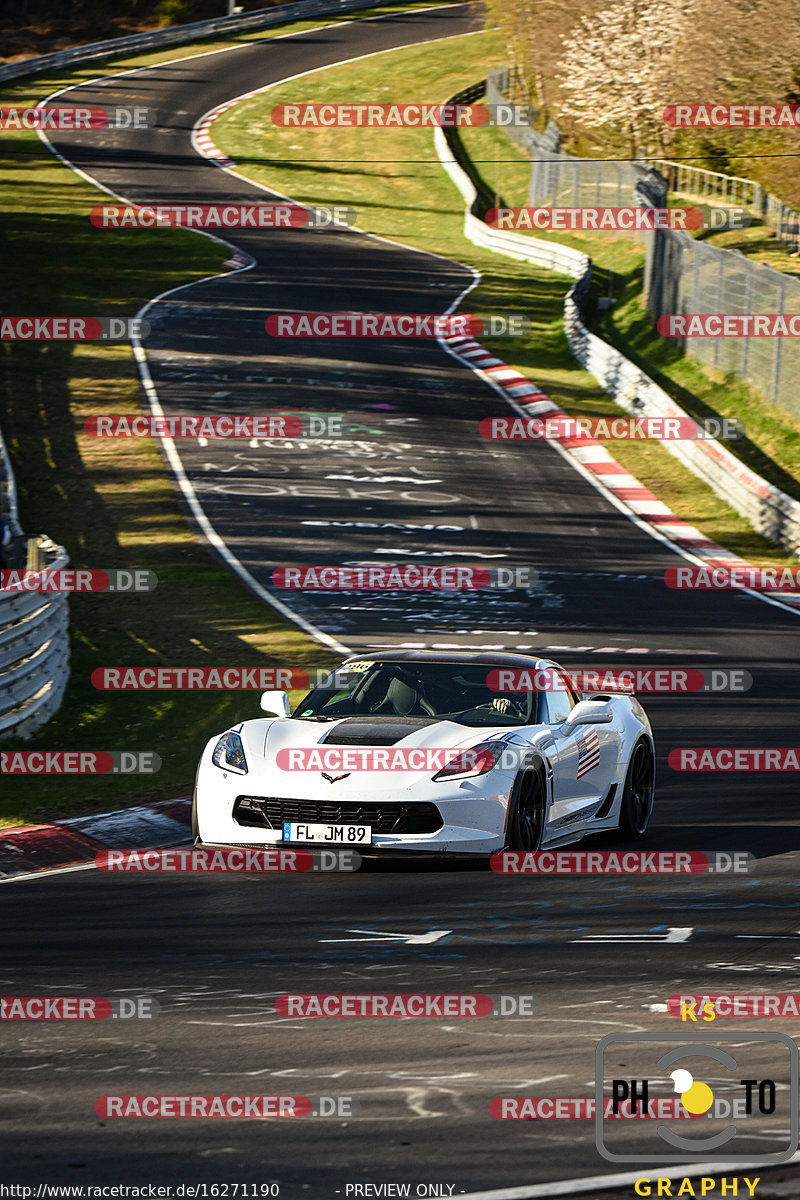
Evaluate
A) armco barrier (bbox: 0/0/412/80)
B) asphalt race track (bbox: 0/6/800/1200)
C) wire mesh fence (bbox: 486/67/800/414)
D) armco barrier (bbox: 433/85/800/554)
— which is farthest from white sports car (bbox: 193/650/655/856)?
armco barrier (bbox: 0/0/412/80)

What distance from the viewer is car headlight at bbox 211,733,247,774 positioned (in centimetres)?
999

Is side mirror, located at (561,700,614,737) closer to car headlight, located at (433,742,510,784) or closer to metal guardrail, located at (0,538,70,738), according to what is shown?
car headlight, located at (433,742,510,784)

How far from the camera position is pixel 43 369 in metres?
34.7

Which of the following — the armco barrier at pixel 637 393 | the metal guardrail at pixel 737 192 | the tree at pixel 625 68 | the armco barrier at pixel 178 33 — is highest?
the armco barrier at pixel 178 33

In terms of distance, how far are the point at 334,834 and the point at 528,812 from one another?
1.18 meters

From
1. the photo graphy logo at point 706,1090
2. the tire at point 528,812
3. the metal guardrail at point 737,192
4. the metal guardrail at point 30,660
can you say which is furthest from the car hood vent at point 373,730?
the metal guardrail at point 737,192

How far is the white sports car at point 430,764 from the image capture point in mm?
9570

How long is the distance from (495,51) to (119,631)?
64.5 meters

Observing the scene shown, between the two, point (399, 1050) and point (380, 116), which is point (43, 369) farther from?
point (380, 116)

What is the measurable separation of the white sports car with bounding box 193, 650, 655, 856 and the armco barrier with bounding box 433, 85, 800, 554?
1412cm

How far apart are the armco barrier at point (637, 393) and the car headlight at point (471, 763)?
15378mm

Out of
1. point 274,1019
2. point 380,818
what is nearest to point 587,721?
point 380,818

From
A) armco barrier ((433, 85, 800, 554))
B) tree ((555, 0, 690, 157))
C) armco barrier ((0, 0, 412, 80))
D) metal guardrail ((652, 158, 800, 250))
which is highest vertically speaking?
armco barrier ((0, 0, 412, 80))

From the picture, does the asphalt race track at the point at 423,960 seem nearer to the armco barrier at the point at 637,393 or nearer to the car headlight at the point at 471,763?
the car headlight at the point at 471,763
